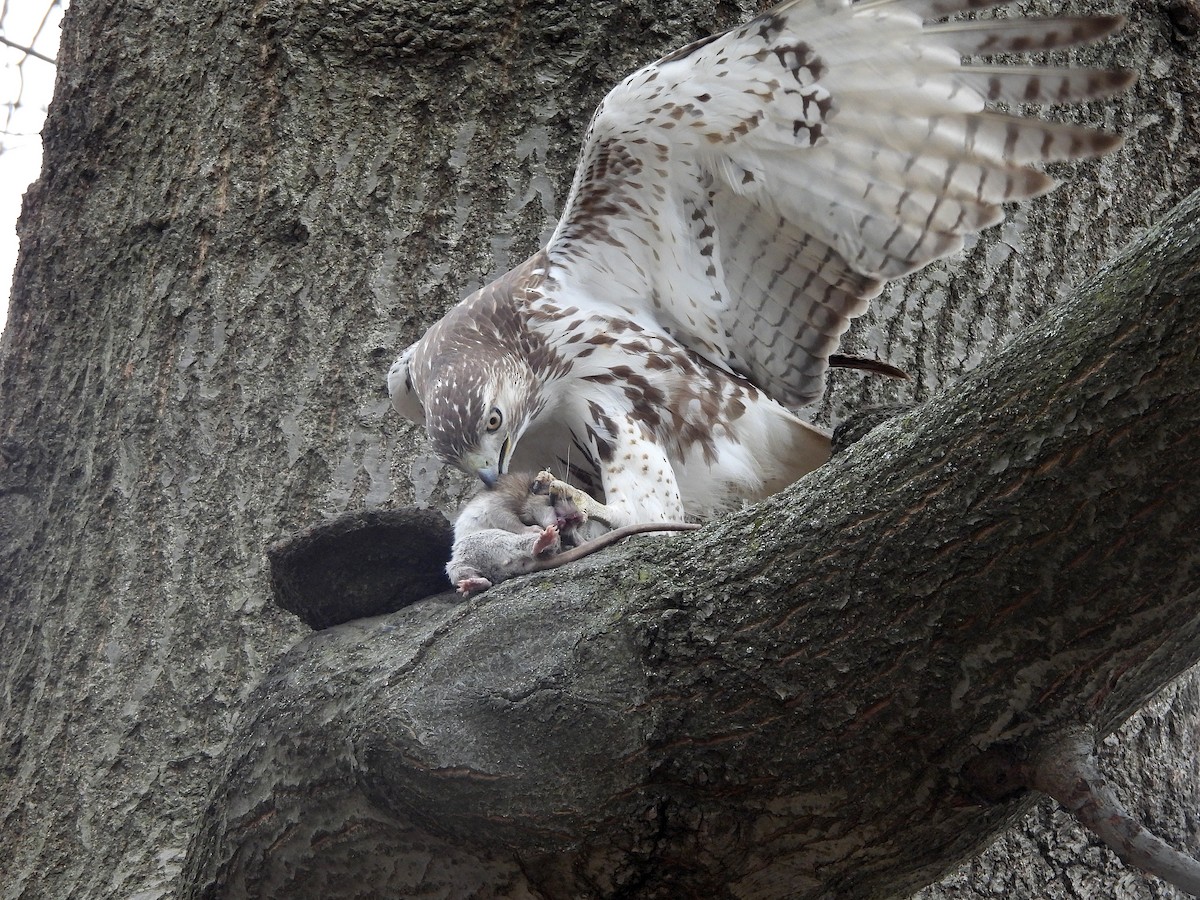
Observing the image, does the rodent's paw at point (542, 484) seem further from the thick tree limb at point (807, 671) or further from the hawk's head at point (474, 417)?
the thick tree limb at point (807, 671)

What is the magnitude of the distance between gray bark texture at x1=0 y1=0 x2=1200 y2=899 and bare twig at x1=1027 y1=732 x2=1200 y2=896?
0.03 metres

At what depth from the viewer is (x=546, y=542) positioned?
6.75 ft

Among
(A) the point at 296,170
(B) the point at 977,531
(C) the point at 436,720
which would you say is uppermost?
(A) the point at 296,170

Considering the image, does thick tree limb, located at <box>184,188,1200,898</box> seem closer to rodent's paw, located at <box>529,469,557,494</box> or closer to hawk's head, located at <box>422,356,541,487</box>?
rodent's paw, located at <box>529,469,557,494</box>

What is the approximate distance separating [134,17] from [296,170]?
708mm

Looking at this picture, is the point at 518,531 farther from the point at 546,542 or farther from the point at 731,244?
the point at 731,244

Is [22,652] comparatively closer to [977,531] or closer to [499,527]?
[499,527]

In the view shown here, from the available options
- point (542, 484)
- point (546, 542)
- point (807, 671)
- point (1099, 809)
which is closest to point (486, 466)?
point (542, 484)

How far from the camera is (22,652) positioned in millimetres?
2779

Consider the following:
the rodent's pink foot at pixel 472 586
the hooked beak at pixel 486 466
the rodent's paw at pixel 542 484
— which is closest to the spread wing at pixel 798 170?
the hooked beak at pixel 486 466

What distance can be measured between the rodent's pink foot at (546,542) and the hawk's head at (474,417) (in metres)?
0.51

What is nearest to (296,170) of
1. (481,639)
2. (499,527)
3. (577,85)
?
(577,85)

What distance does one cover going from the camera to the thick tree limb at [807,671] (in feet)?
4.27

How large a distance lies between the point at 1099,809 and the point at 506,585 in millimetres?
831
